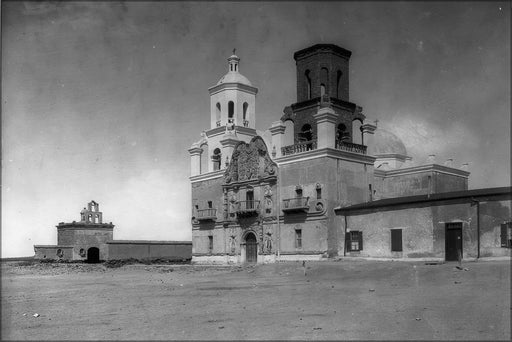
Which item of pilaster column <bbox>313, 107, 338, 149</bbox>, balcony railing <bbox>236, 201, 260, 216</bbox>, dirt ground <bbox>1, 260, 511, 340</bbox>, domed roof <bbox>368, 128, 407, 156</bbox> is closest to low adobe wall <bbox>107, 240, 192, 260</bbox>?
balcony railing <bbox>236, 201, 260, 216</bbox>

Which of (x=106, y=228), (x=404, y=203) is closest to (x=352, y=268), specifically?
(x=404, y=203)

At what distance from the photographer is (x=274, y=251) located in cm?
3606

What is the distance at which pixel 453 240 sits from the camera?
2653 centimetres

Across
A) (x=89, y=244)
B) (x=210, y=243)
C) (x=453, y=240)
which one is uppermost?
(x=453, y=240)

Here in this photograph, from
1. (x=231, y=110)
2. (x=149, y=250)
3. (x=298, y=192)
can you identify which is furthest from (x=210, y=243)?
(x=149, y=250)

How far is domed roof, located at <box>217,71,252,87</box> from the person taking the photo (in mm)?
43188

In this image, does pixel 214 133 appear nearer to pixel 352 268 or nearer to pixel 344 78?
pixel 344 78

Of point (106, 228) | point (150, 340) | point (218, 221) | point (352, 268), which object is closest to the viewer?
point (150, 340)

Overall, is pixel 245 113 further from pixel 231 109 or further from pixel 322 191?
pixel 322 191

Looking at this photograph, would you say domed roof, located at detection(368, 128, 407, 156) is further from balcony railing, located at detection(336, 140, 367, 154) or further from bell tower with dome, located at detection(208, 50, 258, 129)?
bell tower with dome, located at detection(208, 50, 258, 129)

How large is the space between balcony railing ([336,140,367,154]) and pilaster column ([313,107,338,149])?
3.93ft

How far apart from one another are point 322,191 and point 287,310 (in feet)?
64.2

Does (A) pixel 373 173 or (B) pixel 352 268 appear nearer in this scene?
(B) pixel 352 268

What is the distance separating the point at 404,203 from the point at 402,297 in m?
14.3
